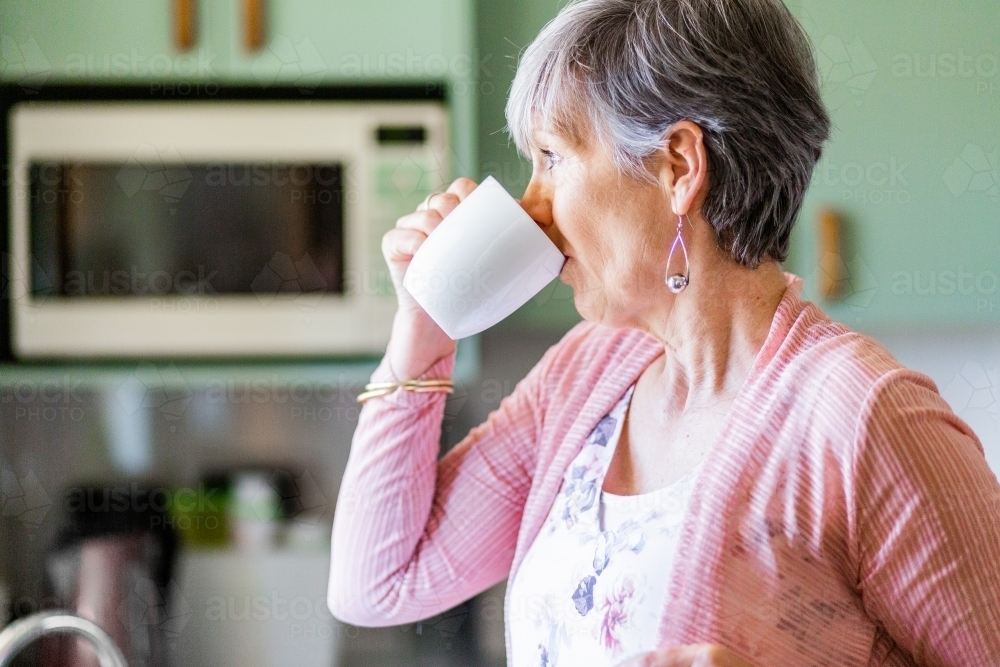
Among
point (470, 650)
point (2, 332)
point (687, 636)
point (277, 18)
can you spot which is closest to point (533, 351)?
point (470, 650)

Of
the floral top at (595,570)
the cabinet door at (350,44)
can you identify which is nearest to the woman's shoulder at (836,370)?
the floral top at (595,570)

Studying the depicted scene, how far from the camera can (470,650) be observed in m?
1.74

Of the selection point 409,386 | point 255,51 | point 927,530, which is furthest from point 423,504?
point 255,51

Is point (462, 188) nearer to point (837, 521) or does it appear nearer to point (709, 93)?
point (709, 93)

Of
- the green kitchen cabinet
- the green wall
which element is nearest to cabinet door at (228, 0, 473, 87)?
the green kitchen cabinet

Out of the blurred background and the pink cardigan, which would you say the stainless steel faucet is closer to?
the blurred background

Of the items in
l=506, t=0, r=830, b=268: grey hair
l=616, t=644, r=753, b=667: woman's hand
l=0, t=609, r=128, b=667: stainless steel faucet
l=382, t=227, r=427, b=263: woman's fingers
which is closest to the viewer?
l=616, t=644, r=753, b=667: woman's hand

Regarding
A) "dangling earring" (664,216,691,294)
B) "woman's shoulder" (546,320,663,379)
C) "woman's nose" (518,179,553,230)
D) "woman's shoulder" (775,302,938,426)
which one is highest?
"woman's nose" (518,179,553,230)

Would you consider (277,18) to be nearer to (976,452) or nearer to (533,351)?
(533,351)

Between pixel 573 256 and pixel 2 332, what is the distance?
111 cm

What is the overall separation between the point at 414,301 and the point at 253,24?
80 cm

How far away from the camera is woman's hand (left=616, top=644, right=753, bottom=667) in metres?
0.53

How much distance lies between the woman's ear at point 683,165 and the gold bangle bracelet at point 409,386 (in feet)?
0.91

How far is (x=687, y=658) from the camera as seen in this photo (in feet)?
1.74
